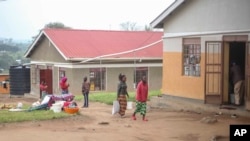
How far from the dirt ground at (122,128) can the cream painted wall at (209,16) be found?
10.7ft

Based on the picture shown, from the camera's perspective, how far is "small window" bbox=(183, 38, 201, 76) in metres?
16.7

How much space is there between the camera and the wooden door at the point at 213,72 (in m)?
15.4

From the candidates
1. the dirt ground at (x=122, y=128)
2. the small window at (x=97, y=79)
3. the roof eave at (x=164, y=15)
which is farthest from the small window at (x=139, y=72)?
the dirt ground at (x=122, y=128)

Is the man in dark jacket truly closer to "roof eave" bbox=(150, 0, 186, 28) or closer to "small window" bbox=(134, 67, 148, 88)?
"roof eave" bbox=(150, 0, 186, 28)

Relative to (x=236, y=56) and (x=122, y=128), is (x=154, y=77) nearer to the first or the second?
(x=236, y=56)

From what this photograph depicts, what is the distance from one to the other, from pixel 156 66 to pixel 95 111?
13.5 m

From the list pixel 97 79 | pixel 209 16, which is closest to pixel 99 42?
pixel 97 79

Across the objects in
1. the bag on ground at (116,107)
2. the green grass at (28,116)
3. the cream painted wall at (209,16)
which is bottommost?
the green grass at (28,116)

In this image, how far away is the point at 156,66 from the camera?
29922 millimetres

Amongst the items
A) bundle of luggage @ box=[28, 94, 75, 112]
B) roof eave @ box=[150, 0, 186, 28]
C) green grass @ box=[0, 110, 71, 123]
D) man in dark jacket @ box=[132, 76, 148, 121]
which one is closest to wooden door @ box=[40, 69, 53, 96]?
roof eave @ box=[150, 0, 186, 28]

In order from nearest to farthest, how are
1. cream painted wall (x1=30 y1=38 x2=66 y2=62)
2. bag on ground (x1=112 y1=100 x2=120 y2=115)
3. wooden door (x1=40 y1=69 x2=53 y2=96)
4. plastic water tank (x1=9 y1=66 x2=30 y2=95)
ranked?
1. bag on ground (x1=112 y1=100 x2=120 y2=115)
2. wooden door (x1=40 y1=69 x2=53 y2=96)
3. cream painted wall (x1=30 y1=38 x2=66 y2=62)
4. plastic water tank (x1=9 y1=66 x2=30 y2=95)

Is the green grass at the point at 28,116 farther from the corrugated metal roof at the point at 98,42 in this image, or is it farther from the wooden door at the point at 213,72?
the corrugated metal roof at the point at 98,42

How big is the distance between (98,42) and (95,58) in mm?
3898

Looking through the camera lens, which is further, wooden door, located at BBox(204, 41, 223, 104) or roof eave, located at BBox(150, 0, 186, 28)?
roof eave, located at BBox(150, 0, 186, 28)
